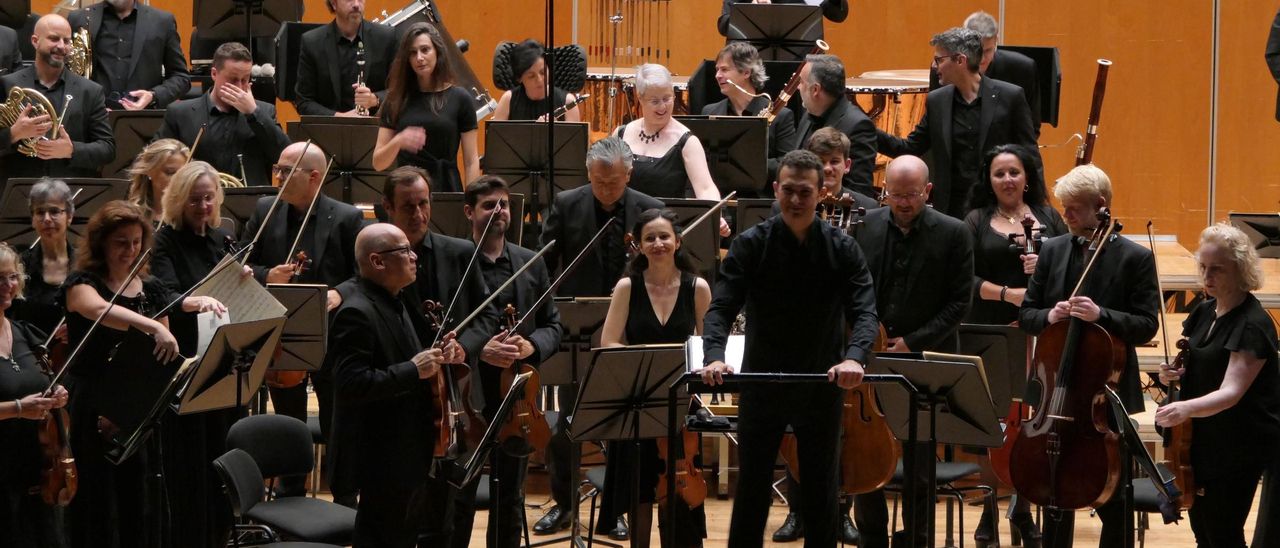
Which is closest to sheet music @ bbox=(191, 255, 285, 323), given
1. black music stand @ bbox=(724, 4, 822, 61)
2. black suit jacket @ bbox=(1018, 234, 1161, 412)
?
black suit jacket @ bbox=(1018, 234, 1161, 412)

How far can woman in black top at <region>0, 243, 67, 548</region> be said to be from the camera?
15.1ft

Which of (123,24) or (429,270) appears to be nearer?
(429,270)

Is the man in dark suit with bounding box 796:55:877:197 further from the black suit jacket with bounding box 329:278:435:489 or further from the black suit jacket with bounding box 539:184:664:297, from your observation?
the black suit jacket with bounding box 329:278:435:489

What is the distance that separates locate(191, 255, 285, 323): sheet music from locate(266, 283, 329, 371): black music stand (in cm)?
26

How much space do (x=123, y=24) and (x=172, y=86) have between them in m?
0.43

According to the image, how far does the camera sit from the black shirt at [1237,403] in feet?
15.9

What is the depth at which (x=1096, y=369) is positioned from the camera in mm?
4793

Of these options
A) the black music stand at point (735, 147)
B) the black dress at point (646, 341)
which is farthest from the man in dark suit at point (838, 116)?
the black dress at point (646, 341)

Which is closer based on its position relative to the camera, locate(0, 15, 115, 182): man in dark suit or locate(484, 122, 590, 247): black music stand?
locate(484, 122, 590, 247): black music stand

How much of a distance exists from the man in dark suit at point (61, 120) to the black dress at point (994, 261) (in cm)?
378

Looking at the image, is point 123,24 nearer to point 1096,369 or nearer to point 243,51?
point 243,51

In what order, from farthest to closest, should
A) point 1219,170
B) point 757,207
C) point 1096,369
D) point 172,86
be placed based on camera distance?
point 1219,170
point 172,86
point 757,207
point 1096,369

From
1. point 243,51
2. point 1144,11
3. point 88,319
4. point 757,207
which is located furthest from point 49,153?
point 1144,11

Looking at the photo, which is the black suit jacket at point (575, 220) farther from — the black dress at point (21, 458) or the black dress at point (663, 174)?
the black dress at point (21, 458)
